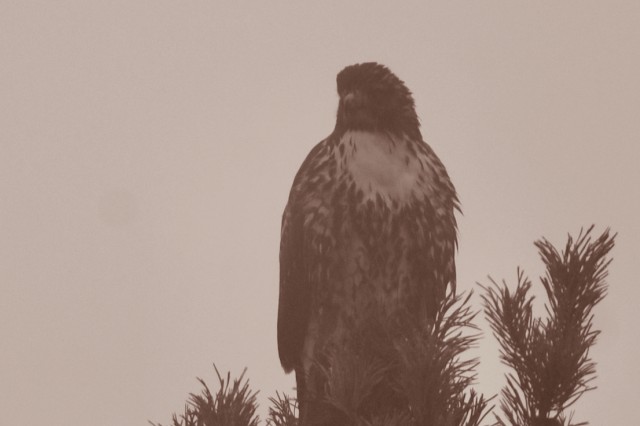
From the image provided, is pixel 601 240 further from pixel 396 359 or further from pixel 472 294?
pixel 396 359

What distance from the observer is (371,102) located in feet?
20.9

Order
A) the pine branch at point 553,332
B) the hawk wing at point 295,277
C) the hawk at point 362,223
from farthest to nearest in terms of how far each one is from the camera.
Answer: the hawk wing at point 295,277 → the hawk at point 362,223 → the pine branch at point 553,332

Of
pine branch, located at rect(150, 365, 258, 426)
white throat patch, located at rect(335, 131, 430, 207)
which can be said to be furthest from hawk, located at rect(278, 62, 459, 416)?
pine branch, located at rect(150, 365, 258, 426)

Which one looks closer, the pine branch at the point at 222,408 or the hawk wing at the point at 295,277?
the pine branch at the point at 222,408

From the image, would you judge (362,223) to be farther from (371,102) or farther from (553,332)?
(553,332)

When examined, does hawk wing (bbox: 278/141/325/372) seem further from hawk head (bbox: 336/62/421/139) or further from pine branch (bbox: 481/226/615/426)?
pine branch (bbox: 481/226/615/426)

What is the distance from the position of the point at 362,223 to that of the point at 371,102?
0.88 meters

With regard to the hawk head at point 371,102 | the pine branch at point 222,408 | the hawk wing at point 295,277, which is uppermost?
the hawk head at point 371,102

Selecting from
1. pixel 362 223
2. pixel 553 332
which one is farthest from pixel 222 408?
pixel 362 223

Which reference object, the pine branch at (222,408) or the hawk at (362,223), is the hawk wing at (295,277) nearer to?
the hawk at (362,223)

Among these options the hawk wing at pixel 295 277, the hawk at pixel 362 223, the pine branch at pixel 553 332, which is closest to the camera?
the pine branch at pixel 553 332

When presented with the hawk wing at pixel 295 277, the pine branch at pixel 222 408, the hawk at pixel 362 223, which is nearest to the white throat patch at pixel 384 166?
the hawk at pixel 362 223

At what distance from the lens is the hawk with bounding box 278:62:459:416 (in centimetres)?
593

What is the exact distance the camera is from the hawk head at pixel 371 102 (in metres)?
6.33
